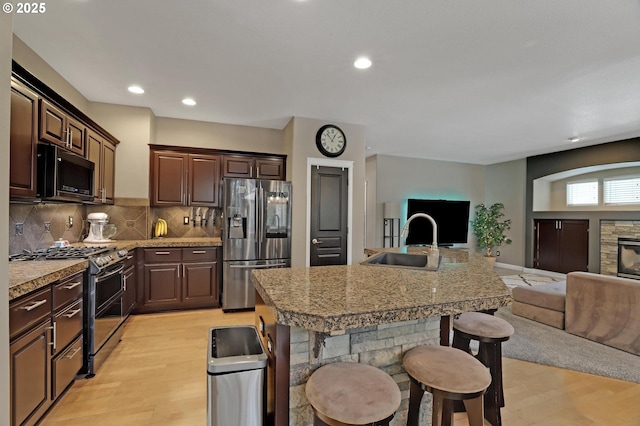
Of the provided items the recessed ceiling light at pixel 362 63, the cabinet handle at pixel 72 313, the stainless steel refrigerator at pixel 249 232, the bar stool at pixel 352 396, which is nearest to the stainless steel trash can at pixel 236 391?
the bar stool at pixel 352 396

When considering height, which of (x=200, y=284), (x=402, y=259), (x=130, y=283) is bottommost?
(x=200, y=284)

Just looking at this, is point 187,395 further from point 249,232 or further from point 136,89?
point 136,89

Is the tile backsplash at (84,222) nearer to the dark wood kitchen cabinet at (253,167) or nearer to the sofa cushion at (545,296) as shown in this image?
the dark wood kitchen cabinet at (253,167)

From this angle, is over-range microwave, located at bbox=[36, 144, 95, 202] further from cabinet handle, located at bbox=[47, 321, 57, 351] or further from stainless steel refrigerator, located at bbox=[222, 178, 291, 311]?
stainless steel refrigerator, located at bbox=[222, 178, 291, 311]

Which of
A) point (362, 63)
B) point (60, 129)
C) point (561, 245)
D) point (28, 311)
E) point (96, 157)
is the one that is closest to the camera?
point (28, 311)

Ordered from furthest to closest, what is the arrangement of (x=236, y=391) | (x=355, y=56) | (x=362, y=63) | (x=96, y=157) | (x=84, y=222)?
(x=84, y=222) < (x=96, y=157) < (x=362, y=63) < (x=355, y=56) < (x=236, y=391)

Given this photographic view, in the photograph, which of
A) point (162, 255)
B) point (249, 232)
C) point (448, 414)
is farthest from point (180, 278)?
point (448, 414)

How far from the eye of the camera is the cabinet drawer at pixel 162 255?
151 inches

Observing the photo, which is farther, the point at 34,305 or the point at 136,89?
the point at 136,89

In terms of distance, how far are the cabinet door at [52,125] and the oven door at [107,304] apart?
1.19 metres

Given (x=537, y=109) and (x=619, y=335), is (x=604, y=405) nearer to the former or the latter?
(x=619, y=335)

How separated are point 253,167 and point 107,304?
2573 millimetres

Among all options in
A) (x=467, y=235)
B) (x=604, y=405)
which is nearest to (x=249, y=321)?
(x=604, y=405)

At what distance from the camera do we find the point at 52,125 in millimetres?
2459
